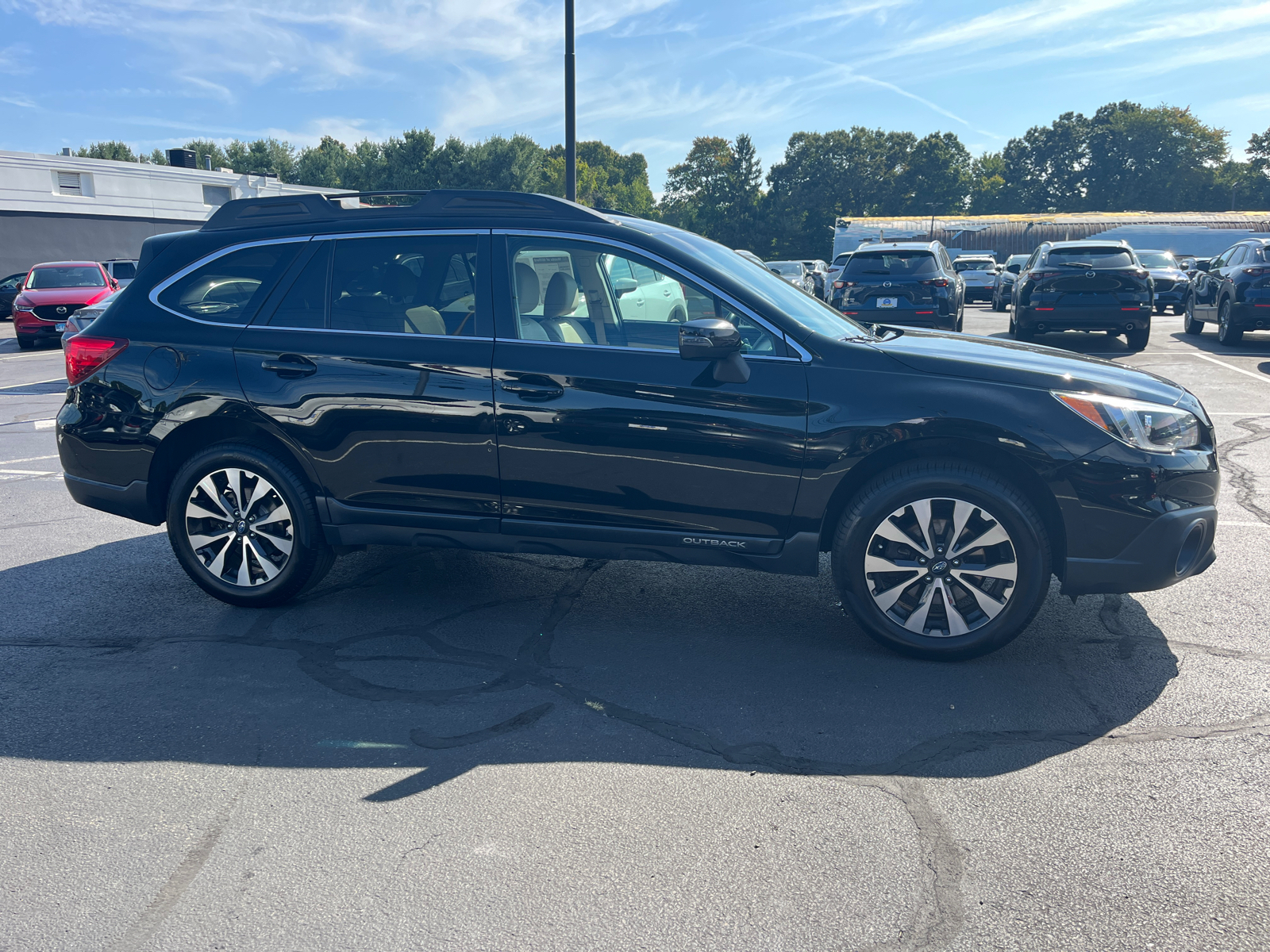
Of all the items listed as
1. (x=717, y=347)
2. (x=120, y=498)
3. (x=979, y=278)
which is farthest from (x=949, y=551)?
(x=979, y=278)

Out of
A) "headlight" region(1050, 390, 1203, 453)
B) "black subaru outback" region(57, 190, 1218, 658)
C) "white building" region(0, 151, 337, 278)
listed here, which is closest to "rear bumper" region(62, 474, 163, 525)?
"black subaru outback" region(57, 190, 1218, 658)

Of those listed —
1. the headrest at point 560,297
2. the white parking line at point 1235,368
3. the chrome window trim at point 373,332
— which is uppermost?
the headrest at point 560,297

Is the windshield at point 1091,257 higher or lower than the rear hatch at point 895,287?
higher

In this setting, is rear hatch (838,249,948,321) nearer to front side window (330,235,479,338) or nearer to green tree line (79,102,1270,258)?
front side window (330,235,479,338)

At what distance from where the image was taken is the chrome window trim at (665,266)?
413 centimetres

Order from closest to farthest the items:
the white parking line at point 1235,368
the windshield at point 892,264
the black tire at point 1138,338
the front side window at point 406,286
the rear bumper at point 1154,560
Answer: the rear bumper at point 1154,560, the front side window at point 406,286, the white parking line at point 1235,368, the windshield at point 892,264, the black tire at point 1138,338

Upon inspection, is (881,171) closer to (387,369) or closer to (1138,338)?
(1138,338)

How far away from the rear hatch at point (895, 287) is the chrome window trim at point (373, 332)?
421 inches

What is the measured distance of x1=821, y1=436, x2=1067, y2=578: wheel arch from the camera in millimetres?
4020

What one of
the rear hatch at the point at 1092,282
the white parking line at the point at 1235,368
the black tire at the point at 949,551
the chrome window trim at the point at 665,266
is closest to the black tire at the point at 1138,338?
the rear hatch at the point at 1092,282

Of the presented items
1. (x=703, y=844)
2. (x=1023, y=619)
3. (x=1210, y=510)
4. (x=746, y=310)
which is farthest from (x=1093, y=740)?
(x=746, y=310)

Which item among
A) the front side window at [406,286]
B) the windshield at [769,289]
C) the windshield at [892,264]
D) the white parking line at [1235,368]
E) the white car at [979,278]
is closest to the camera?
the windshield at [769,289]

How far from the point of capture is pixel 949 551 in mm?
4047

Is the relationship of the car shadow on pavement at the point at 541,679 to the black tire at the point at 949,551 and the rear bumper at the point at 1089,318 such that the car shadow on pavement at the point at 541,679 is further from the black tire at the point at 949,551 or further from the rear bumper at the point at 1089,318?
the rear bumper at the point at 1089,318
